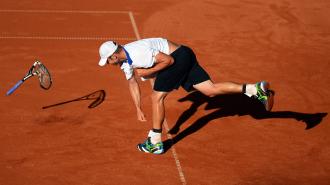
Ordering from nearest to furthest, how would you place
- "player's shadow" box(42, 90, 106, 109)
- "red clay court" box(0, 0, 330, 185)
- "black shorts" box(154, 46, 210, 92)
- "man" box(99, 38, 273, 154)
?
"man" box(99, 38, 273, 154) → "black shorts" box(154, 46, 210, 92) → "red clay court" box(0, 0, 330, 185) → "player's shadow" box(42, 90, 106, 109)

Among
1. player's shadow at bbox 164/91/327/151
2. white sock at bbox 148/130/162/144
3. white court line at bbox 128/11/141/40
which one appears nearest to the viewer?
white sock at bbox 148/130/162/144

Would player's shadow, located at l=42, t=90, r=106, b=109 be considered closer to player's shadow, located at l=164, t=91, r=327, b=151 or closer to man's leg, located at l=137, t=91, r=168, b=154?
player's shadow, located at l=164, t=91, r=327, b=151

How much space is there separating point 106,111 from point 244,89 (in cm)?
255

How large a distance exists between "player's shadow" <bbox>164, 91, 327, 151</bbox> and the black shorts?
1.12 meters

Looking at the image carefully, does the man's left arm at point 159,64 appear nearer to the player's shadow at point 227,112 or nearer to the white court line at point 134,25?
the player's shadow at point 227,112

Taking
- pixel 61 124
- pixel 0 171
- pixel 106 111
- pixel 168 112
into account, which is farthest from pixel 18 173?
pixel 168 112

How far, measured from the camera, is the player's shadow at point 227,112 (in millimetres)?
10164

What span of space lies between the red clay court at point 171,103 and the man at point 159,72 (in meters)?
0.73

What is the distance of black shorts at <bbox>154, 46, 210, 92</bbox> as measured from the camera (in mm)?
8750

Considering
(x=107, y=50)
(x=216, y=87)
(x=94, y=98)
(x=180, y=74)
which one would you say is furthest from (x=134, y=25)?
(x=107, y=50)

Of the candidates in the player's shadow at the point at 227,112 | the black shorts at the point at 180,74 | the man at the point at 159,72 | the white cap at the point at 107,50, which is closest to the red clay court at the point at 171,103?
the player's shadow at the point at 227,112

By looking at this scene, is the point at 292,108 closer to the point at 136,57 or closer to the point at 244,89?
the point at 244,89

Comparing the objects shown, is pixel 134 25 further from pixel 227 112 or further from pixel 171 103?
pixel 227 112

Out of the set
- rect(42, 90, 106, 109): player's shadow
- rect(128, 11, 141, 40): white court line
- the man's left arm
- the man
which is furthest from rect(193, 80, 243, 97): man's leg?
rect(128, 11, 141, 40): white court line
